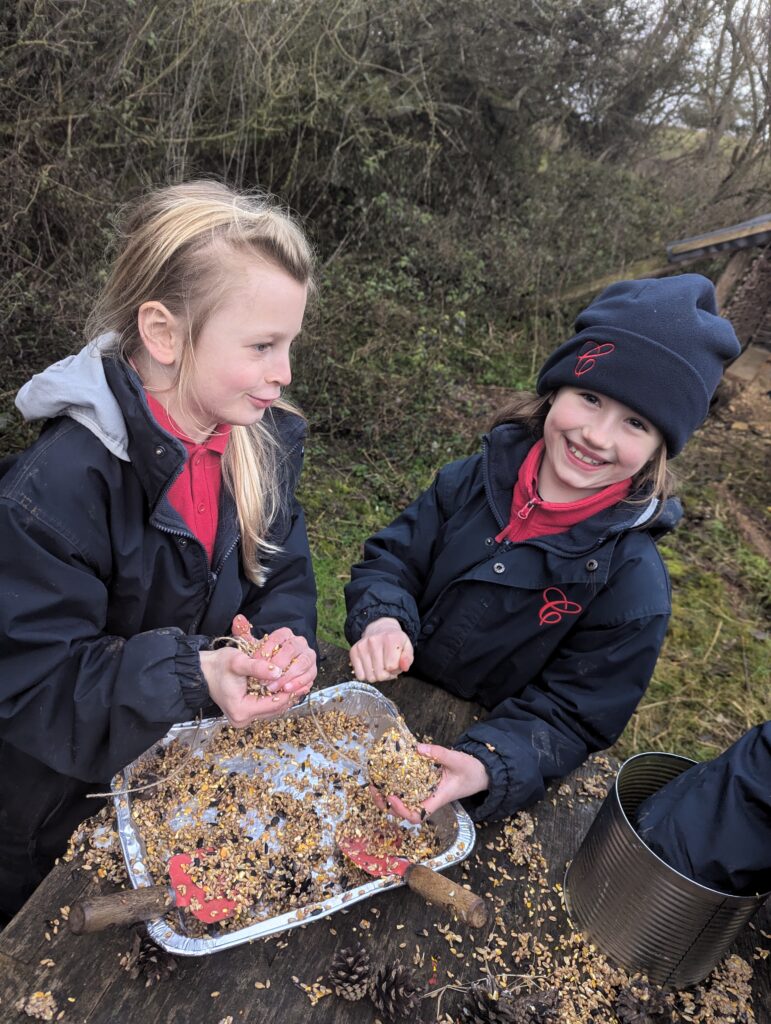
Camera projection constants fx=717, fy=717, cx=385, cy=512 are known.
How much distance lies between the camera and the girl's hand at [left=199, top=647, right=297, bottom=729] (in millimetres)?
1656

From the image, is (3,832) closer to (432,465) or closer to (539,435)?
(539,435)

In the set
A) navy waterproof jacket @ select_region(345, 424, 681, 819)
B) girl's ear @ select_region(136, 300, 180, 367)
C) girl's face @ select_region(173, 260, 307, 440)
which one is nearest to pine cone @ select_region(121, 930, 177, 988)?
navy waterproof jacket @ select_region(345, 424, 681, 819)

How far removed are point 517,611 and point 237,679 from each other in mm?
1031

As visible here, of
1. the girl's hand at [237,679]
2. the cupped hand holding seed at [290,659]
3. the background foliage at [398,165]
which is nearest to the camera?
the girl's hand at [237,679]

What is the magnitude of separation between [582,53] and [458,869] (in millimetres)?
10663

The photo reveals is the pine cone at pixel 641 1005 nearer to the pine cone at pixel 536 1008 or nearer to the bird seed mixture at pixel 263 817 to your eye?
the pine cone at pixel 536 1008

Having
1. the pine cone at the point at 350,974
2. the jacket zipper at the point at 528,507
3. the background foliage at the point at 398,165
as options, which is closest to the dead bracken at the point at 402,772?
the pine cone at the point at 350,974

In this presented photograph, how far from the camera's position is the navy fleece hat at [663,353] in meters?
2.06

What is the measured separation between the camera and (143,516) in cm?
182

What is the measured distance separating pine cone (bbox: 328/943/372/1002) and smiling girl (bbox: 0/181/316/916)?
1.80 ft

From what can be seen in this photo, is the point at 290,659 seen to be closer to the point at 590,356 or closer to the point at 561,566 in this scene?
the point at 561,566

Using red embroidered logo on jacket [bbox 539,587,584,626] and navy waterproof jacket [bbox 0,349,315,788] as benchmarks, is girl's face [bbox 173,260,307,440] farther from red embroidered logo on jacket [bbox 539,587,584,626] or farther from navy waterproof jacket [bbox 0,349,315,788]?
red embroidered logo on jacket [bbox 539,587,584,626]

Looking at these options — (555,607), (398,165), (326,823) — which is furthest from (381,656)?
(398,165)

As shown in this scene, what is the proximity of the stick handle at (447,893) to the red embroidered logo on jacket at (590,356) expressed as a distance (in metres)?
1.44
